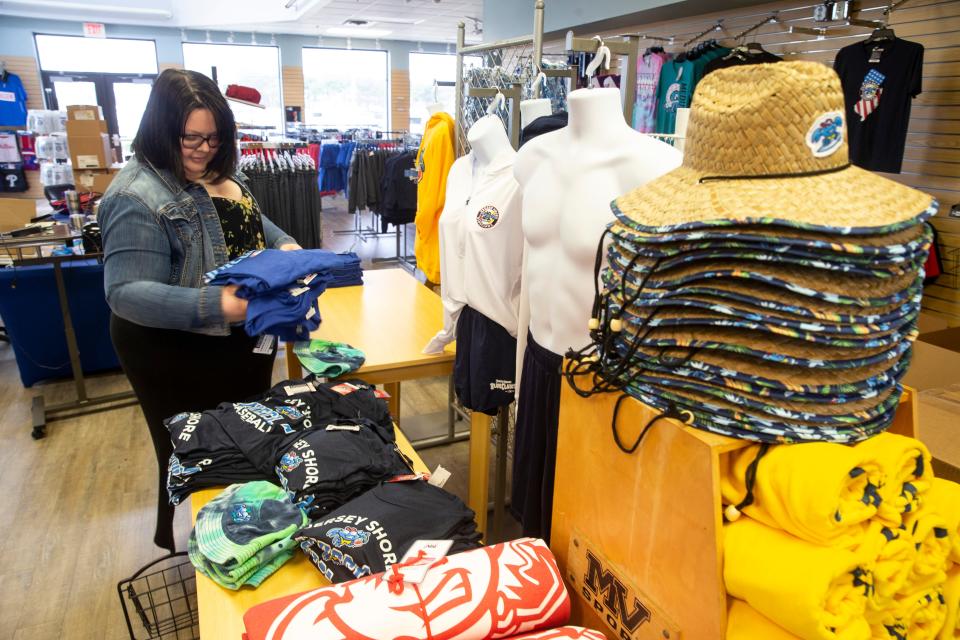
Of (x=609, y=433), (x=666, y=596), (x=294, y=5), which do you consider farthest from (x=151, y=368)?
(x=294, y=5)

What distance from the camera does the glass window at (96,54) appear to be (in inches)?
441

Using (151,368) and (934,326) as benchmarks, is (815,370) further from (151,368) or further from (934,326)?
(934,326)

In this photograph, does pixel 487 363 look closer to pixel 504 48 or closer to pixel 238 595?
pixel 238 595

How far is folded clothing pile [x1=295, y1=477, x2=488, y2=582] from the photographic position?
45.7 inches

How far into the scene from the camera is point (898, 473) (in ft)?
2.69

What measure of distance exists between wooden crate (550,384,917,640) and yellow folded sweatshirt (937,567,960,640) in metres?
0.22

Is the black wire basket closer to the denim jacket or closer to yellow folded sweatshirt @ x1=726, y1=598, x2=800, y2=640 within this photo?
the denim jacket

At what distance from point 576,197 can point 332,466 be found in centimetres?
81

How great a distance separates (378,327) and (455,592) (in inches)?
67.3

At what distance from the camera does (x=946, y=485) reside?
896mm

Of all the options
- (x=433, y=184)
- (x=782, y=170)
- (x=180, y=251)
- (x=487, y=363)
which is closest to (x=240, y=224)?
(x=180, y=251)

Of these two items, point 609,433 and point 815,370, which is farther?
point 609,433

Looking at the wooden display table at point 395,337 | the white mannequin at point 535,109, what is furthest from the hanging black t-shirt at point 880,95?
the wooden display table at point 395,337

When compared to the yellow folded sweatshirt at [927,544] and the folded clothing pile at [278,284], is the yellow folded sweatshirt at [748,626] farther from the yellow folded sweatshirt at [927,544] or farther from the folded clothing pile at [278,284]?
the folded clothing pile at [278,284]
